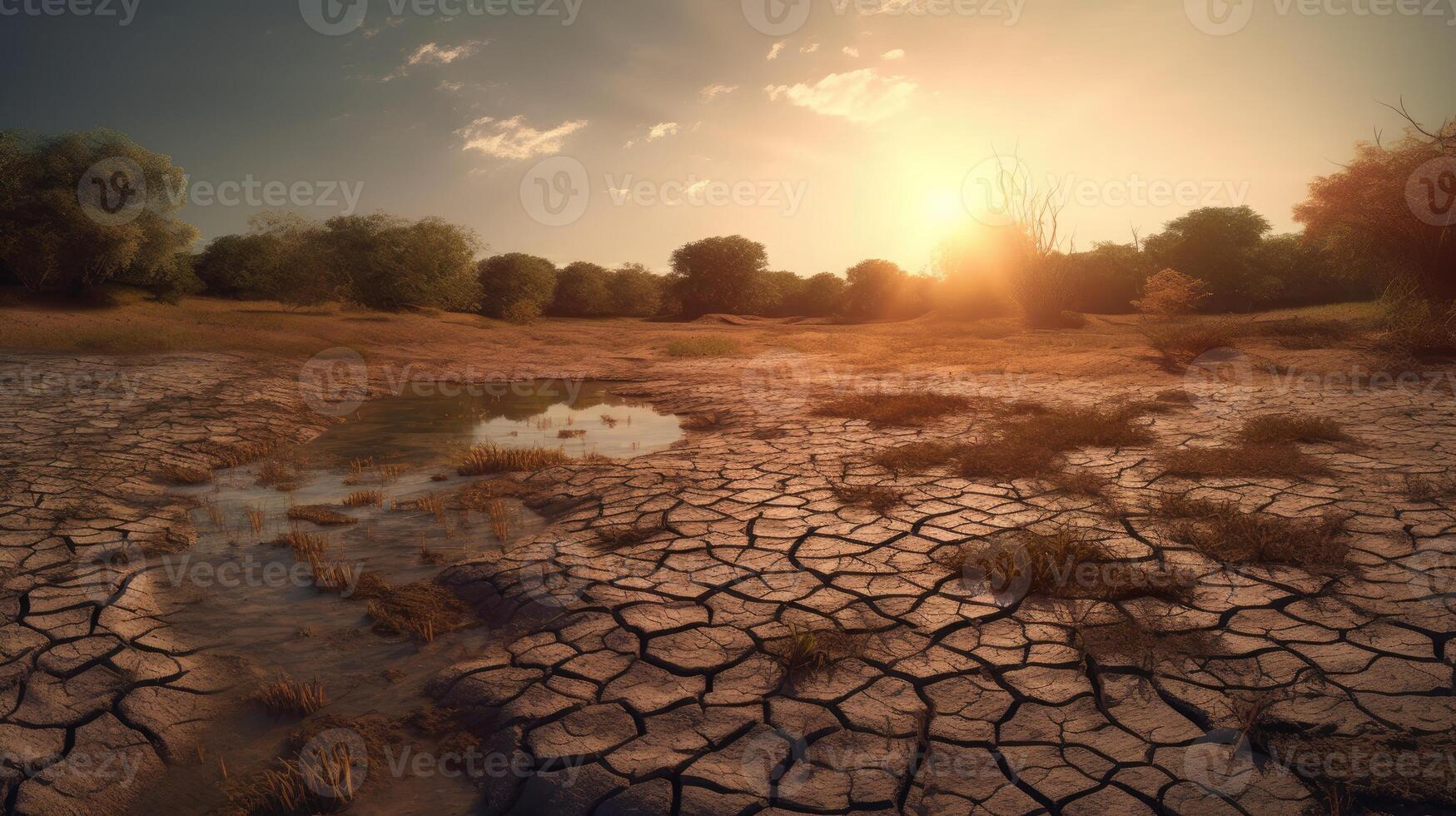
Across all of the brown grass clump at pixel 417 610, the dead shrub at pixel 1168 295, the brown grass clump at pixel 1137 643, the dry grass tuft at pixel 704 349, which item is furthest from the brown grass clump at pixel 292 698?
the dead shrub at pixel 1168 295

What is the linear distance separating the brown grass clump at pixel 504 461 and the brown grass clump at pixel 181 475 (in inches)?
93.4

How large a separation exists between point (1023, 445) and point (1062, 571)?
286cm

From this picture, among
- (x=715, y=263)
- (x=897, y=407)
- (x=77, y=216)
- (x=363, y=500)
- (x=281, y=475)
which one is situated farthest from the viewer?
(x=715, y=263)

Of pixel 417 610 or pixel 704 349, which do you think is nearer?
pixel 417 610

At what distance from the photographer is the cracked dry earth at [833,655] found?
92.0 inches

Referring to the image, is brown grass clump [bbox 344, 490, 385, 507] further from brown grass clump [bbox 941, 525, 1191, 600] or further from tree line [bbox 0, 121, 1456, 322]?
tree line [bbox 0, 121, 1456, 322]

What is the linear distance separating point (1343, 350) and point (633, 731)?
1350cm

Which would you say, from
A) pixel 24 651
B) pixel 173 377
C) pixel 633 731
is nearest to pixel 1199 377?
pixel 633 731

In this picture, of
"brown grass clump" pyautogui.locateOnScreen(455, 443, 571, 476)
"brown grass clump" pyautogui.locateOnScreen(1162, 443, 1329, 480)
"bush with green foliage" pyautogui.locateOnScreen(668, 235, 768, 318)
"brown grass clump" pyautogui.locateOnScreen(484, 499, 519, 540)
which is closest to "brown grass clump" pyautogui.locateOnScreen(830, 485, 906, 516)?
"brown grass clump" pyautogui.locateOnScreen(1162, 443, 1329, 480)

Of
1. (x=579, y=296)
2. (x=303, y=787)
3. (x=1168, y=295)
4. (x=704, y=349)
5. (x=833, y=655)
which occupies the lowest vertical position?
(x=303, y=787)

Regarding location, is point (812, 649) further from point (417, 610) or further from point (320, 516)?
point (320, 516)

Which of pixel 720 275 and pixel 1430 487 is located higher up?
pixel 720 275

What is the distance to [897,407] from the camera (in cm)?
847

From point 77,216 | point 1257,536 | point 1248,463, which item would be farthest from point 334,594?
point 77,216
